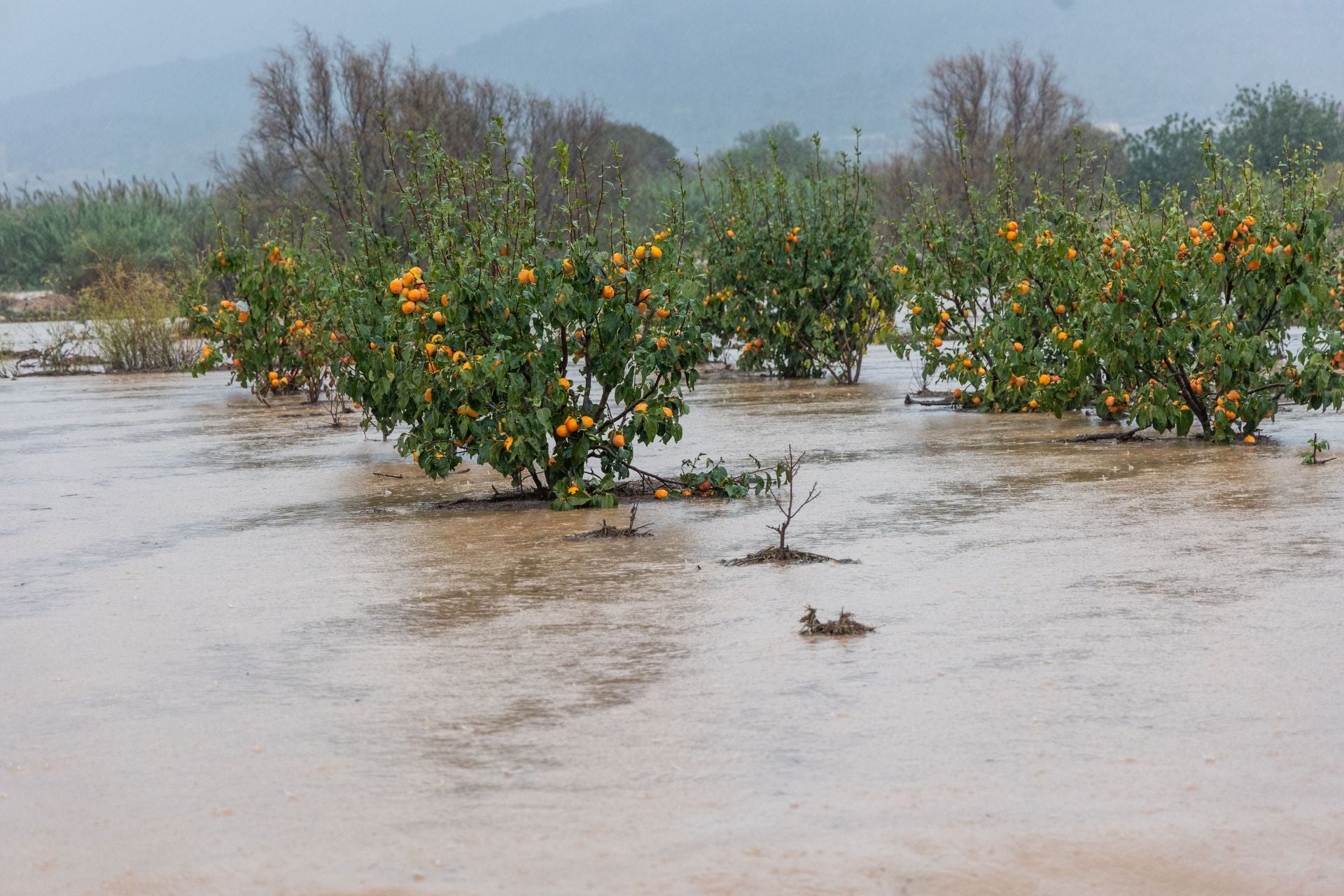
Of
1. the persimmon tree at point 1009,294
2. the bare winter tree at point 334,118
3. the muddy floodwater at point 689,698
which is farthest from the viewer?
the bare winter tree at point 334,118

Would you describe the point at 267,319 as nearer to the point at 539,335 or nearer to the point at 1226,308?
the point at 539,335

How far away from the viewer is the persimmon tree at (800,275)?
1636cm

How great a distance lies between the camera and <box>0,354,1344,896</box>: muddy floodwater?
11.1 ft

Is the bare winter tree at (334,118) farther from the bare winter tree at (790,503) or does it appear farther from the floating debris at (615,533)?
the floating debris at (615,533)

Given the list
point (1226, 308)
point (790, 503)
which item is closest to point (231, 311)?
point (1226, 308)

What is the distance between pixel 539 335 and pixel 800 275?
8734mm

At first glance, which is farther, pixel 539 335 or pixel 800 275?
pixel 800 275

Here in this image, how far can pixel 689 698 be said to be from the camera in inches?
178

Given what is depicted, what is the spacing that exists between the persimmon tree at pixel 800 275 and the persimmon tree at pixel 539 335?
24.2 ft

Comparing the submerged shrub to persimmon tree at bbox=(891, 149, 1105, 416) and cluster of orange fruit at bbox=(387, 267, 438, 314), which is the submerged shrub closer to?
persimmon tree at bbox=(891, 149, 1105, 416)

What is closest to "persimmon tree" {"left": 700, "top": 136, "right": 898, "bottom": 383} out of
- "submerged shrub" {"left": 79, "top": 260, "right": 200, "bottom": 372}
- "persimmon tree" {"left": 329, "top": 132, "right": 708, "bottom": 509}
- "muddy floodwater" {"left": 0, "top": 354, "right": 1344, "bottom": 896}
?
"persimmon tree" {"left": 329, "top": 132, "right": 708, "bottom": 509}

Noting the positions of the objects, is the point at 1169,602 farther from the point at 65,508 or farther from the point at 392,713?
the point at 65,508

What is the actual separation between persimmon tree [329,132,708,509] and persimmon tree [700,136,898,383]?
737cm

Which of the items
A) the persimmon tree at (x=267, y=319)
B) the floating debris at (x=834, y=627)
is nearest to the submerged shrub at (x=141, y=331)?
the persimmon tree at (x=267, y=319)
